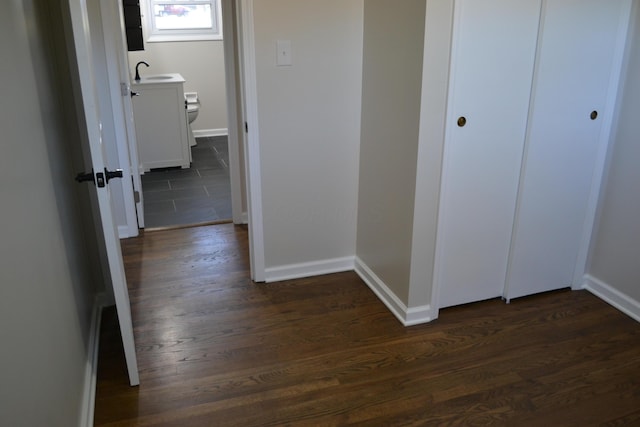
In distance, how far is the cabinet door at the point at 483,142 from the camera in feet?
7.33

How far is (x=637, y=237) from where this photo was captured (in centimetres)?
256

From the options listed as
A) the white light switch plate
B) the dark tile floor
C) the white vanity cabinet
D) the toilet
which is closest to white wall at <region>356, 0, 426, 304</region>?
the white light switch plate

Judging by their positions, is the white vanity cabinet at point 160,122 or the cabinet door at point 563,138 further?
the white vanity cabinet at point 160,122

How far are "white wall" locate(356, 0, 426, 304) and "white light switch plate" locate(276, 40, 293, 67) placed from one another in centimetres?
40

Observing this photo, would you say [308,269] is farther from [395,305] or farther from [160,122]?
[160,122]

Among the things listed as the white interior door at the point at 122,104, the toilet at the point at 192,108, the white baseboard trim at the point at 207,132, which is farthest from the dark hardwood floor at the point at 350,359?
the white baseboard trim at the point at 207,132

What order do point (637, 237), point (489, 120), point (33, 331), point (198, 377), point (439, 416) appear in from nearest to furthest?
point (33, 331) < point (439, 416) < point (198, 377) < point (489, 120) < point (637, 237)

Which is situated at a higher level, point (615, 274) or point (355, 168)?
point (355, 168)

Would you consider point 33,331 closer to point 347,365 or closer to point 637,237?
point 347,365

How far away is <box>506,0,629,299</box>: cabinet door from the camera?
2.36m

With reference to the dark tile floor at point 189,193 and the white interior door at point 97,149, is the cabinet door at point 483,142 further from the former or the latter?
the dark tile floor at point 189,193

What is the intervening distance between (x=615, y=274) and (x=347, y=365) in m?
1.51

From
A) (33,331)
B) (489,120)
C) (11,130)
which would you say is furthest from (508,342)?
(11,130)

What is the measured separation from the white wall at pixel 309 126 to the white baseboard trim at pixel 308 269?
1.1 inches
